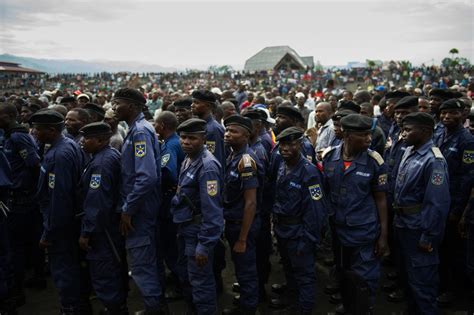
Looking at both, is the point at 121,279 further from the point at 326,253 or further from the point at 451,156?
the point at 451,156

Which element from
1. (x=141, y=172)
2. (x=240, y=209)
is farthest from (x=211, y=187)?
(x=141, y=172)

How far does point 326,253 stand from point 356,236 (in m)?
2.43

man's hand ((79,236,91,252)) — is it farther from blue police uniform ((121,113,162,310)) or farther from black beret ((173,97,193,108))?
black beret ((173,97,193,108))

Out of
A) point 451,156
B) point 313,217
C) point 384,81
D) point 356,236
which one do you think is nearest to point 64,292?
point 313,217

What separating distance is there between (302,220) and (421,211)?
1.12m

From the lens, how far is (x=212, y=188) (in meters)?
3.53

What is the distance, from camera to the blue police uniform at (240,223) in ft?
12.8

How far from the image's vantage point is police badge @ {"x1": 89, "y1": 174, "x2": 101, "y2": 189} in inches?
145

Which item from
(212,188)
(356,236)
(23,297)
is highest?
(212,188)

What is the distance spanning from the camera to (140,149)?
3.73 metres

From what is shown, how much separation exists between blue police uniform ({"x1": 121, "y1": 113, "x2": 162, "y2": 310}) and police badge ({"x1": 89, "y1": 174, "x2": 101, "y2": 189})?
0.23m

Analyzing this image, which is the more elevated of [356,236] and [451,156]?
[451,156]

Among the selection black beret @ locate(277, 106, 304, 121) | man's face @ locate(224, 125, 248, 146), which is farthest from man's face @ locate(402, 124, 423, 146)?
man's face @ locate(224, 125, 248, 146)

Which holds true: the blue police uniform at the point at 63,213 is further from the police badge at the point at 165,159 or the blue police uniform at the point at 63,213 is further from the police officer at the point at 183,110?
the police officer at the point at 183,110
